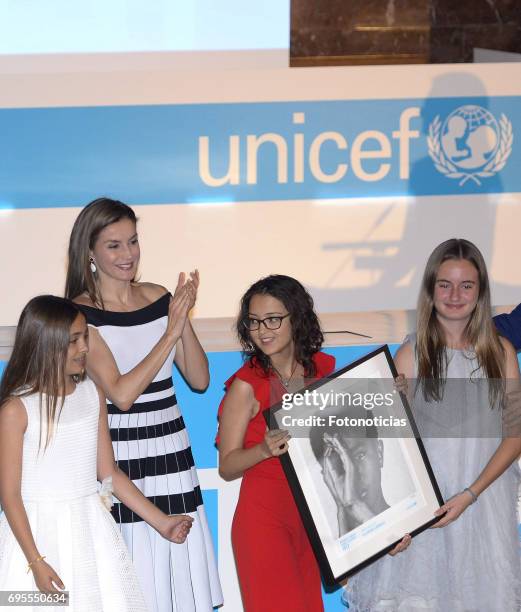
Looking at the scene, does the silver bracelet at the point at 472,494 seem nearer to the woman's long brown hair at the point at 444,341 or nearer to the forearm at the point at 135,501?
the woman's long brown hair at the point at 444,341

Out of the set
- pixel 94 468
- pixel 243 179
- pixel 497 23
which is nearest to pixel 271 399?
pixel 94 468

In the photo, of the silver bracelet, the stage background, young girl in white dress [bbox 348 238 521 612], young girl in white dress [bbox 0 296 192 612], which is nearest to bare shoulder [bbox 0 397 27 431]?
young girl in white dress [bbox 0 296 192 612]

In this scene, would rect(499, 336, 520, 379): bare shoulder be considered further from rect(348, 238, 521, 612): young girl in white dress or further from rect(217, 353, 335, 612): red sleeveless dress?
rect(217, 353, 335, 612): red sleeveless dress

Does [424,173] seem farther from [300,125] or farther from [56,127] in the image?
[56,127]

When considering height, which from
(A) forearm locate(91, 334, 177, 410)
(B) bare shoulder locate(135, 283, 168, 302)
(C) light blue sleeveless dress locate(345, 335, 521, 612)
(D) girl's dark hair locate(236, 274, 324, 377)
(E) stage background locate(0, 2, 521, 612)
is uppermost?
(E) stage background locate(0, 2, 521, 612)

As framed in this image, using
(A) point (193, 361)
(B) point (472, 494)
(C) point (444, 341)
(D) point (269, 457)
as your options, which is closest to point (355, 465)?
(D) point (269, 457)

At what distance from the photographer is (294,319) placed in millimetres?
2766

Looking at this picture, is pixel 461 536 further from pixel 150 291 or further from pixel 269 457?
pixel 150 291

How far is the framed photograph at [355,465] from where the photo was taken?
8.50 ft

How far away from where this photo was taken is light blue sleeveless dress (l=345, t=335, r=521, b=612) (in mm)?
2816

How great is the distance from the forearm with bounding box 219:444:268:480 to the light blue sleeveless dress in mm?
528

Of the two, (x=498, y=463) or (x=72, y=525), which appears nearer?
(x=72, y=525)

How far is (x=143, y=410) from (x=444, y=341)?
89 cm

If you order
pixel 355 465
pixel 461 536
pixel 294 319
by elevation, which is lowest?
pixel 461 536
